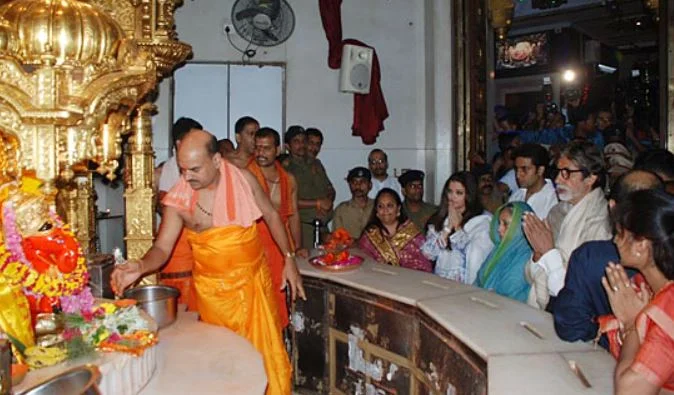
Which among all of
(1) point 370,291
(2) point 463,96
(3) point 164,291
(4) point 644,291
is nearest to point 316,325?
(1) point 370,291

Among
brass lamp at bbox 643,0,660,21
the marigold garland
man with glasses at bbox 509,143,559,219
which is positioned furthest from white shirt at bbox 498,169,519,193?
the marigold garland

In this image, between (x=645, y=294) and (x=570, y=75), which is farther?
(x=570, y=75)

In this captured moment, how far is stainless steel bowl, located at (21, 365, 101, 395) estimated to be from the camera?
1.64 meters

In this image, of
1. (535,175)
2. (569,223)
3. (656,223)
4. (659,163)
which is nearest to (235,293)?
(569,223)

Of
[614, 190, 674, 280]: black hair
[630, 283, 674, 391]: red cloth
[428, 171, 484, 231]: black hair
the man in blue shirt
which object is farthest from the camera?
[428, 171, 484, 231]: black hair

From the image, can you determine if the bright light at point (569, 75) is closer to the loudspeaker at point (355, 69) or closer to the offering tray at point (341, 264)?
the loudspeaker at point (355, 69)

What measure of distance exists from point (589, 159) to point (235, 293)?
6.98ft

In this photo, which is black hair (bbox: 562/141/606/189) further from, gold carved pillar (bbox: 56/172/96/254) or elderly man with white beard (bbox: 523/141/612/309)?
gold carved pillar (bbox: 56/172/96/254)

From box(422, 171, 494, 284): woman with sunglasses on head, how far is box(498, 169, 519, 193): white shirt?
2422 millimetres

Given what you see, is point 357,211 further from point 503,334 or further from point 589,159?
point 503,334

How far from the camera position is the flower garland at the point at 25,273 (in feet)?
7.48

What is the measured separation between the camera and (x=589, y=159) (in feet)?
11.2

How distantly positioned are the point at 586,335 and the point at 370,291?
4.52 ft

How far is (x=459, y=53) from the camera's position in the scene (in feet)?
25.4
